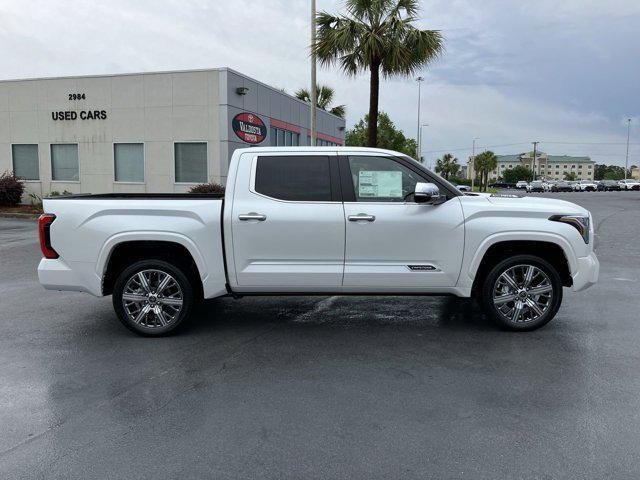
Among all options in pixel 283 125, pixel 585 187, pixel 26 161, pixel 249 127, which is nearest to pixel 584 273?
pixel 249 127

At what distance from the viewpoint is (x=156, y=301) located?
560 centimetres

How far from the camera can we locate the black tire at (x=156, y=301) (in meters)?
5.54

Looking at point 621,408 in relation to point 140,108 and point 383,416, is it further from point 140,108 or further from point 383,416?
point 140,108

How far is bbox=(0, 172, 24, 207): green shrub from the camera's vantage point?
2152cm

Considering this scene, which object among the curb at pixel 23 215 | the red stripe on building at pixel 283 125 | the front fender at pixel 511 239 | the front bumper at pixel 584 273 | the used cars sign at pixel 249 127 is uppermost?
the red stripe on building at pixel 283 125

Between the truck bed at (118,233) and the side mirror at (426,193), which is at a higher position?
the side mirror at (426,193)

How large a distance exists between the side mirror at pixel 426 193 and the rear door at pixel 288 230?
741 millimetres

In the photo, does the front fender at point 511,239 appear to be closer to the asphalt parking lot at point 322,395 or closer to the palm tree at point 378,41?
the asphalt parking lot at point 322,395

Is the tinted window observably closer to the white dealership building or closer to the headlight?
the headlight

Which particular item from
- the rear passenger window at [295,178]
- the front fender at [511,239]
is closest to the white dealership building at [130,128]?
the rear passenger window at [295,178]

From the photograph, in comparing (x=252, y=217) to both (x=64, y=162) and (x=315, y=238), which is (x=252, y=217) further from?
(x=64, y=162)

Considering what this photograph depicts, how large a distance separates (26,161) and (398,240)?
72.4 ft

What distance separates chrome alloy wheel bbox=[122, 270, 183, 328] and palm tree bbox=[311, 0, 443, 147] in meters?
15.8

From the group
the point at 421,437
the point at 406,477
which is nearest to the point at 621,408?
the point at 421,437
